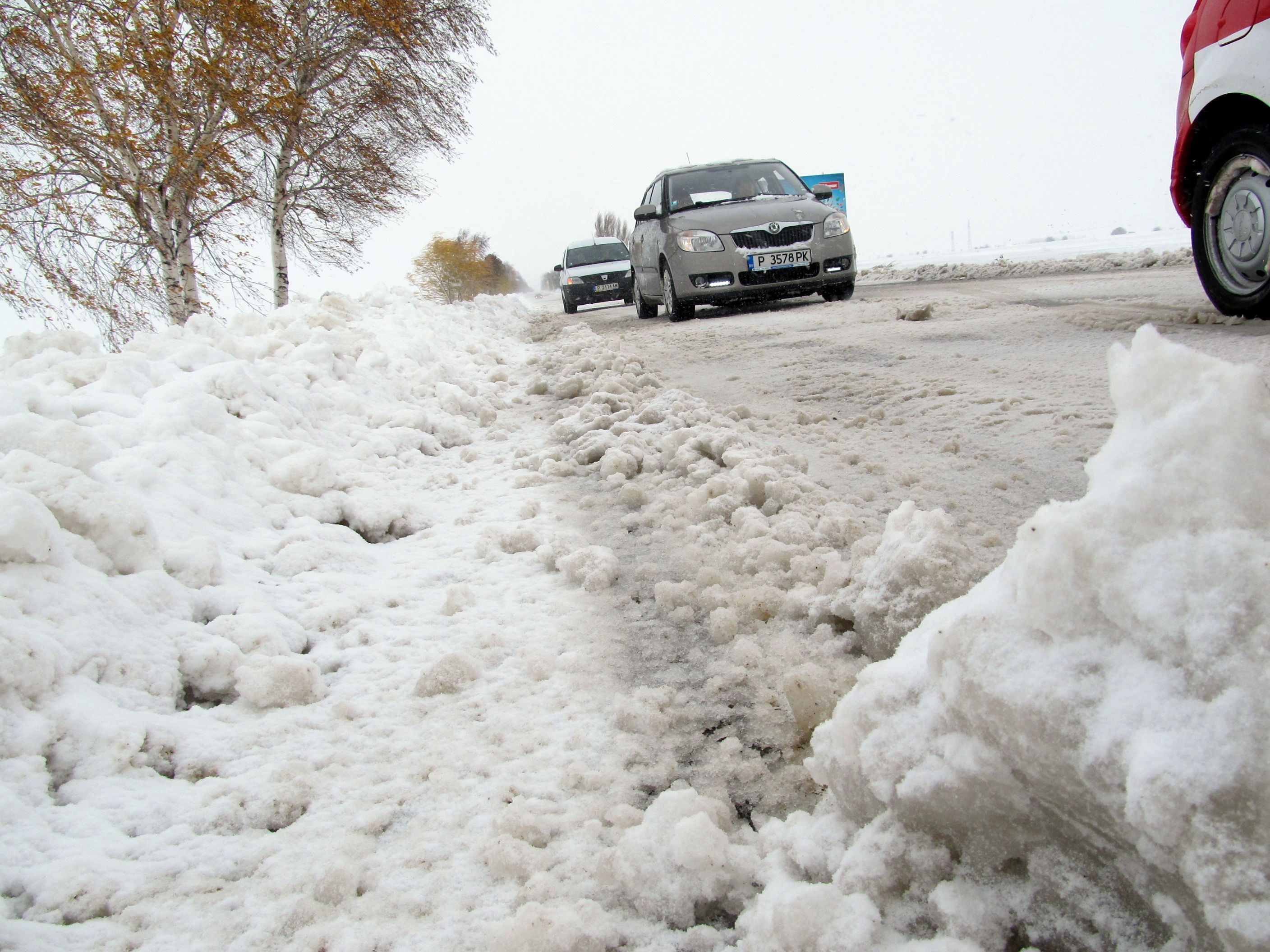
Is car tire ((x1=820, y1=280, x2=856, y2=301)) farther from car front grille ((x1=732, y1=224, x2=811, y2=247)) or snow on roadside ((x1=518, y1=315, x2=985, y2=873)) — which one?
snow on roadside ((x1=518, y1=315, x2=985, y2=873))

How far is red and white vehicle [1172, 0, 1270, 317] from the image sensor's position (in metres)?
3.69

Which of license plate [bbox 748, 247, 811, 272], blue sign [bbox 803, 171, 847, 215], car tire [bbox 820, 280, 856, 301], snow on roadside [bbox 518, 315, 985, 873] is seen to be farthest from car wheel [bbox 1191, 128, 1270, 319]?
blue sign [bbox 803, 171, 847, 215]

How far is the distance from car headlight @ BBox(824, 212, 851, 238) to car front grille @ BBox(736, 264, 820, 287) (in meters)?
0.35

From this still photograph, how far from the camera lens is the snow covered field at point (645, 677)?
0.87 metres

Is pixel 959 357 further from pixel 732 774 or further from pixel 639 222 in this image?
pixel 639 222

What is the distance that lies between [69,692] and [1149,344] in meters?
1.90

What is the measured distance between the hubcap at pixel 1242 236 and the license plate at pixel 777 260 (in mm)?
4146

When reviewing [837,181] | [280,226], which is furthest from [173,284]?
[837,181]

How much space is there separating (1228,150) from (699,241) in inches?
Answer: 194

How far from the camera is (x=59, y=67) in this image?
10.6 metres

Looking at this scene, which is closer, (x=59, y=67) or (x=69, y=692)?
(x=69, y=692)

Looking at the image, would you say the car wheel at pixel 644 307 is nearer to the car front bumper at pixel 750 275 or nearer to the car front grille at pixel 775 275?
the car front bumper at pixel 750 275

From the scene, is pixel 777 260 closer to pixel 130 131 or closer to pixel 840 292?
pixel 840 292

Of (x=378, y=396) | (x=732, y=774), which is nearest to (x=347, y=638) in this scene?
(x=732, y=774)
